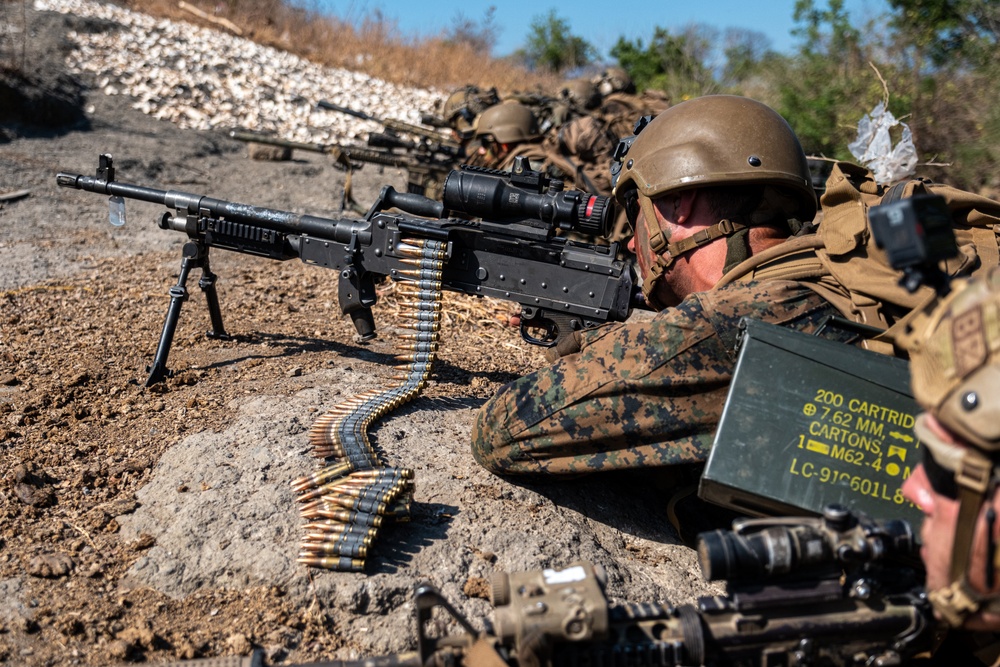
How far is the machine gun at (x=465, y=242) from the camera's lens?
181 inches

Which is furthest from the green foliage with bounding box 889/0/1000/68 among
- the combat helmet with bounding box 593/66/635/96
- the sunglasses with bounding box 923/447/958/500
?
the sunglasses with bounding box 923/447/958/500

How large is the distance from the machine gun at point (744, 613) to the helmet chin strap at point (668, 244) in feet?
5.73

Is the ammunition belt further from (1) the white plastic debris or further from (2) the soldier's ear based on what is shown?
(1) the white plastic debris

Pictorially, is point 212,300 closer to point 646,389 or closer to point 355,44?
point 646,389

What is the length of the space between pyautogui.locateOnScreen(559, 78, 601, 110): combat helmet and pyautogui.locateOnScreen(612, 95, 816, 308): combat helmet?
10627mm

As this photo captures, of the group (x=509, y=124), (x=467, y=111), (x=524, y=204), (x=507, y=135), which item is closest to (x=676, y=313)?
(x=524, y=204)

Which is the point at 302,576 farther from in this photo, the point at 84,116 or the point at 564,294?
the point at 84,116

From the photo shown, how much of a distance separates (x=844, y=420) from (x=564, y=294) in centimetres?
204

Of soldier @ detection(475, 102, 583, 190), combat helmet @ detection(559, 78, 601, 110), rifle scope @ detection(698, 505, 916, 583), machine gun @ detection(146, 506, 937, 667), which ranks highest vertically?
combat helmet @ detection(559, 78, 601, 110)

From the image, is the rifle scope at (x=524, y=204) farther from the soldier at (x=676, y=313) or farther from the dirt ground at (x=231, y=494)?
the dirt ground at (x=231, y=494)

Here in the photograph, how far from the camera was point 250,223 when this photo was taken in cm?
520

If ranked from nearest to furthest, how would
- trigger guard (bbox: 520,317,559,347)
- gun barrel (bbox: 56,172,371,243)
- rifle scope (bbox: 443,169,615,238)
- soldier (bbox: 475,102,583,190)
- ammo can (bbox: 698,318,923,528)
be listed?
ammo can (bbox: 698,318,923,528)
rifle scope (bbox: 443,169,615,238)
trigger guard (bbox: 520,317,559,347)
gun barrel (bbox: 56,172,371,243)
soldier (bbox: 475,102,583,190)

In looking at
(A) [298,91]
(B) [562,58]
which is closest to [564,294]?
(A) [298,91]

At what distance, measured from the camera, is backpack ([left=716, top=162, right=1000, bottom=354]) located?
3055mm
